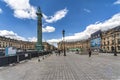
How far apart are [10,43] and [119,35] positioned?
81.1 metres

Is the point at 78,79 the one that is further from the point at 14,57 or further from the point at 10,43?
the point at 10,43

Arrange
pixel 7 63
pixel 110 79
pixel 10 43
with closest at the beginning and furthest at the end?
pixel 110 79
pixel 7 63
pixel 10 43

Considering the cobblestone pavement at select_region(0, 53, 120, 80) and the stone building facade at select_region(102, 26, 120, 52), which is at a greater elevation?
the stone building facade at select_region(102, 26, 120, 52)

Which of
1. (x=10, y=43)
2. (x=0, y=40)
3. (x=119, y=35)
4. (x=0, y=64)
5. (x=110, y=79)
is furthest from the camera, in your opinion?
(x=10, y=43)

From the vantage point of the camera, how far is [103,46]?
11962 cm

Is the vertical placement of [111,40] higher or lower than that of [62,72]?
higher

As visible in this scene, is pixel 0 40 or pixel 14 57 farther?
pixel 0 40

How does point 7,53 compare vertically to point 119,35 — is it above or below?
below

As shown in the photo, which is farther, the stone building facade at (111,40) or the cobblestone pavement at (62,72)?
the stone building facade at (111,40)


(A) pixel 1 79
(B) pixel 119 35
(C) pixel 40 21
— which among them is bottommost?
(A) pixel 1 79

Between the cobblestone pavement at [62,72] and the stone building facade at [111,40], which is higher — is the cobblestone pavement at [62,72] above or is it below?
below

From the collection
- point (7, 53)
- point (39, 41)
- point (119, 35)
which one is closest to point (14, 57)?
point (7, 53)

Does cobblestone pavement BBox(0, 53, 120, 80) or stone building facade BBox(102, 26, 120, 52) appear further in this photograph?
stone building facade BBox(102, 26, 120, 52)

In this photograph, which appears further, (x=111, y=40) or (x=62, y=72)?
(x=111, y=40)
